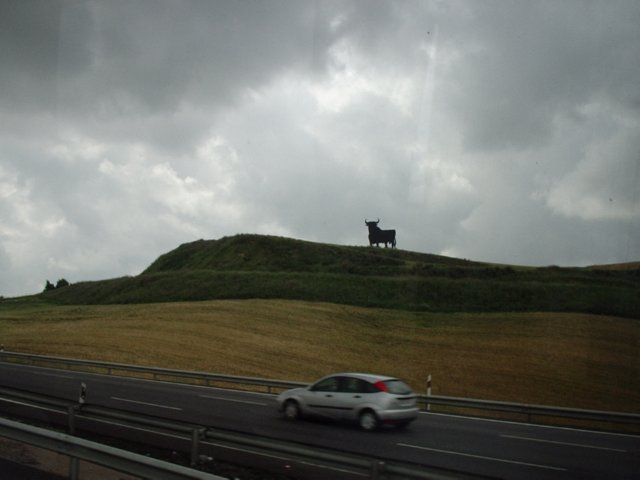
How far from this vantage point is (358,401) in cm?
1535

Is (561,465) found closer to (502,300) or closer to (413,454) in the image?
(413,454)

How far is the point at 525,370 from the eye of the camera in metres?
29.8

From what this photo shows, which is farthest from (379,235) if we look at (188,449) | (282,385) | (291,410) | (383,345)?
(188,449)

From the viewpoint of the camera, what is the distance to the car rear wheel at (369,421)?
15000mm

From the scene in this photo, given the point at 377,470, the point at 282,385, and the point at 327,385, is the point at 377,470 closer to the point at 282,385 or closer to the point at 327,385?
the point at 327,385

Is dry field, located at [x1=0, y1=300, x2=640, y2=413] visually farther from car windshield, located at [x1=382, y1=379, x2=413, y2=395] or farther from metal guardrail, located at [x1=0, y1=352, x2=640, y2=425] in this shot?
car windshield, located at [x1=382, y1=379, x2=413, y2=395]

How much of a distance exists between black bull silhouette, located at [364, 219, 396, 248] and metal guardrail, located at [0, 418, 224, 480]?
79.8m

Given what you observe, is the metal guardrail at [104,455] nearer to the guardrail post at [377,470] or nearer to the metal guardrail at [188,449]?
the metal guardrail at [188,449]

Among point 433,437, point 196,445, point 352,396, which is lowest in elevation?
point 433,437

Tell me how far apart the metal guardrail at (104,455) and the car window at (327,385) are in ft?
26.8

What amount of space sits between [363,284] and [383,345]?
20.5m

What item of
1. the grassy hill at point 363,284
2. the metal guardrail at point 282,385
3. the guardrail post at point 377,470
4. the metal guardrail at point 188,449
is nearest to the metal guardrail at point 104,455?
the metal guardrail at point 188,449

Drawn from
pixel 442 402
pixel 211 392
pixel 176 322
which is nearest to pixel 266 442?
pixel 442 402

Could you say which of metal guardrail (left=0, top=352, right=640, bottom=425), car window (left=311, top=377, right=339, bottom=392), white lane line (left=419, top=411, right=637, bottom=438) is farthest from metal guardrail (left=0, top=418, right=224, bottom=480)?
white lane line (left=419, top=411, right=637, bottom=438)
